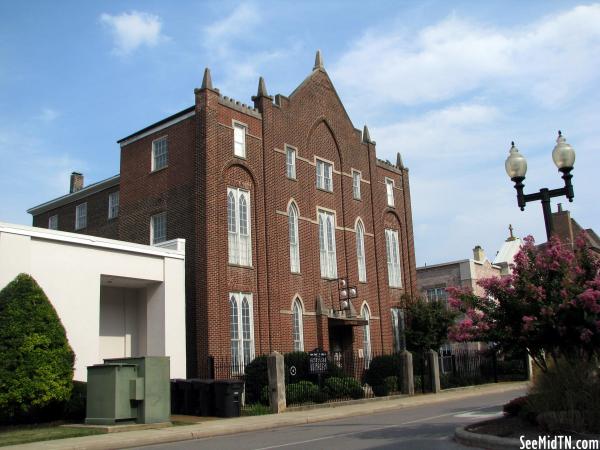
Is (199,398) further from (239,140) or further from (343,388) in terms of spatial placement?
(239,140)

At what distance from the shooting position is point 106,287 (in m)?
25.8

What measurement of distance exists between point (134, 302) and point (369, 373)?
11.0 meters

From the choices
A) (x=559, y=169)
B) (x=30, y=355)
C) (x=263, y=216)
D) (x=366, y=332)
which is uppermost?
(x=263, y=216)

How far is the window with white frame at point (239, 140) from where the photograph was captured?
29016 mm

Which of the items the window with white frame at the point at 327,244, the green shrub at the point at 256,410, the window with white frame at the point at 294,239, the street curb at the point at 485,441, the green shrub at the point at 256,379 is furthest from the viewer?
the window with white frame at the point at 327,244

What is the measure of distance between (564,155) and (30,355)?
46.4 feet

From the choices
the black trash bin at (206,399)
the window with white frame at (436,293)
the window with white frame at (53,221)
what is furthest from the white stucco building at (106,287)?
the window with white frame at (436,293)

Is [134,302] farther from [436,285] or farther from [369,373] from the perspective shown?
[436,285]

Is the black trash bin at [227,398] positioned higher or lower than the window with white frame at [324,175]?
lower

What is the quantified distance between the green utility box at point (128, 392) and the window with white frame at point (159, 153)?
44.2 ft

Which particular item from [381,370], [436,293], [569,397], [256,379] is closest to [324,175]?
[381,370]

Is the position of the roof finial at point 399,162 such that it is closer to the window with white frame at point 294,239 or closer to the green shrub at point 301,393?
the window with white frame at point 294,239

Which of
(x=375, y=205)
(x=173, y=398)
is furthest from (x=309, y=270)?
(x=173, y=398)

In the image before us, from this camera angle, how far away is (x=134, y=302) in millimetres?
26406
